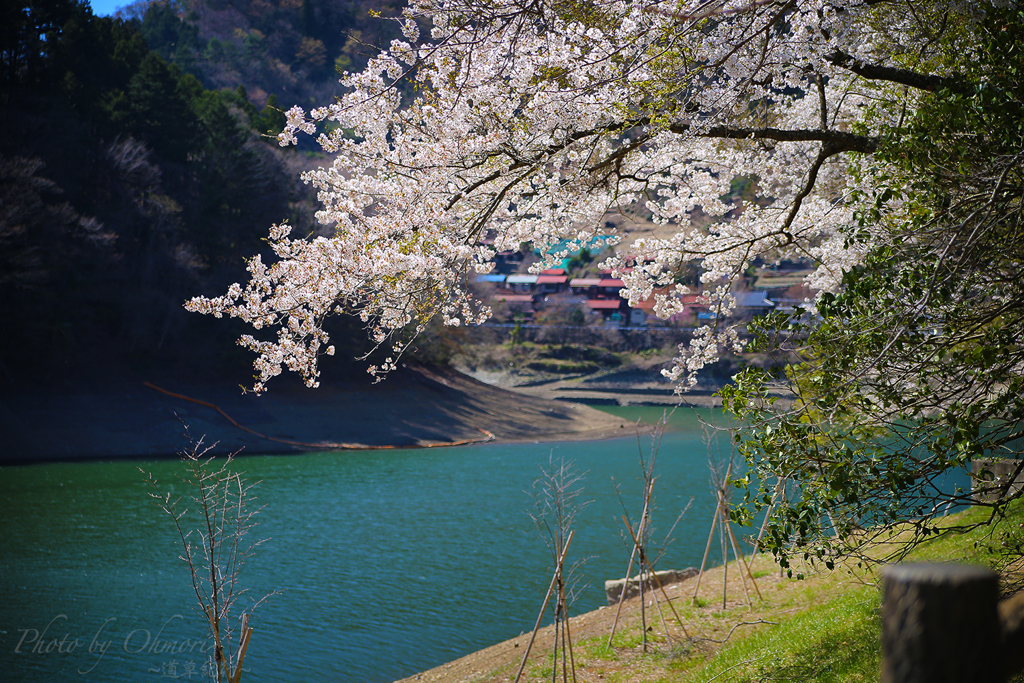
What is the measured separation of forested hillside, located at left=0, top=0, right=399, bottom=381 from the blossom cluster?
17530mm

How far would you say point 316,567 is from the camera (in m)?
10.7

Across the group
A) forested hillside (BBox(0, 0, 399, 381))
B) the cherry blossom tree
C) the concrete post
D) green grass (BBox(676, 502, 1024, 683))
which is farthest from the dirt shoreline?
the concrete post

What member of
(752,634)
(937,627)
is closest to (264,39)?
(752,634)

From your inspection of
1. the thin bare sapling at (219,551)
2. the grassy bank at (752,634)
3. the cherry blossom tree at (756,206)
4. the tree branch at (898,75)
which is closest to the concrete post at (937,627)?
the cherry blossom tree at (756,206)

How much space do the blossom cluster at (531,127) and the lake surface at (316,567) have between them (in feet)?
12.2

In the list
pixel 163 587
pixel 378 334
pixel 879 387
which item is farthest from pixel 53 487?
pixel 879 387

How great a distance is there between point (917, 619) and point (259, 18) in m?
76.0

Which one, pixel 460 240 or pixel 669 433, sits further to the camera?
pixel 669 433

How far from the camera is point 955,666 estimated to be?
3.48 feet

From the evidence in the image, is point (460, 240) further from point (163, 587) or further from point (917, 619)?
point (163, 587)

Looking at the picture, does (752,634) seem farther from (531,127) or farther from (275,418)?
(275,418)

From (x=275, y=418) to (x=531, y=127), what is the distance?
1965 cm

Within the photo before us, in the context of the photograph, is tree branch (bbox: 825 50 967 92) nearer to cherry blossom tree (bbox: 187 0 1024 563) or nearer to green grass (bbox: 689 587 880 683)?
cherry blossom tree (bbox: 187 0 1024 563)

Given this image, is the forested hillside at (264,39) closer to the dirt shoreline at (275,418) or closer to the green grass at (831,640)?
the dirt shoreline at (275,418)
